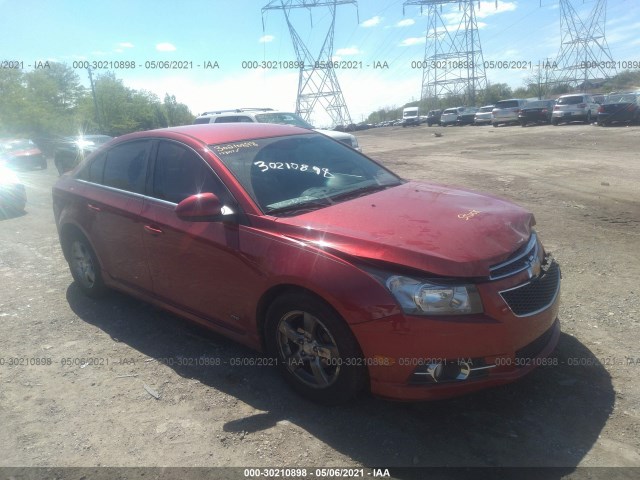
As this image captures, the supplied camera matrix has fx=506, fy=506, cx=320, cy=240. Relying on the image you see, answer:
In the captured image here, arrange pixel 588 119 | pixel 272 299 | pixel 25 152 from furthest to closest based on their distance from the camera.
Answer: pixel 588 119 → pixel 25 152 → pixel 272 299

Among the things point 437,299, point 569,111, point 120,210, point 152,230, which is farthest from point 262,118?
point 569,111

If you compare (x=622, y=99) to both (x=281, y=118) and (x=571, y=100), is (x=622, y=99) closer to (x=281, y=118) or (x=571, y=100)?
(x=571, y=100)

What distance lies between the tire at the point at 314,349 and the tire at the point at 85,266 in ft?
8.02

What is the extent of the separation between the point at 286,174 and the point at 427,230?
1254mm

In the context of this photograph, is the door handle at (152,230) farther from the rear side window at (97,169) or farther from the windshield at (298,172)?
the rear side window at (97,169)

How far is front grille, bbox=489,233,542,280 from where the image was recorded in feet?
9.20

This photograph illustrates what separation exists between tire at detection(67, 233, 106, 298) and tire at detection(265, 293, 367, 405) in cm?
244

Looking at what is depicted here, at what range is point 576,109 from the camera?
29250mm

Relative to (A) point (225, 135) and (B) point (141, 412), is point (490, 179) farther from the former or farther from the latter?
(B) point (141, 412)

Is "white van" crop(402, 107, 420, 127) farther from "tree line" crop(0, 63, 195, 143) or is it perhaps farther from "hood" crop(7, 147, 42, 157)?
"hood" crop(7, 147, 42, 157)

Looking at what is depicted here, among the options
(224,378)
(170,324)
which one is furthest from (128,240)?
(224,378)

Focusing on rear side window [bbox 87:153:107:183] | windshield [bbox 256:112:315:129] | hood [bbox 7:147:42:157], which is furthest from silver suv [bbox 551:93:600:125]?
rear side window [bbox 87:153:107:183]

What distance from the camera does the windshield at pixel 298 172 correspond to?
3555 mm

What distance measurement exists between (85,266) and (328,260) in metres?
3.30
